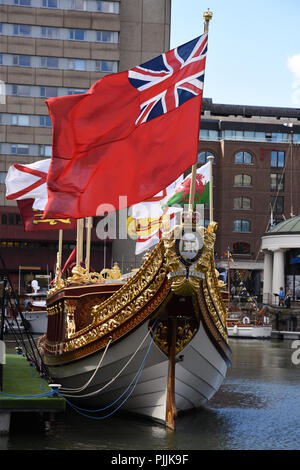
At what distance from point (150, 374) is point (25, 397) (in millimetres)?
3050

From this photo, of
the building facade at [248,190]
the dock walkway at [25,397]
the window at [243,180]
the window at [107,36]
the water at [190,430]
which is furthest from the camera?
the window at [243,180]

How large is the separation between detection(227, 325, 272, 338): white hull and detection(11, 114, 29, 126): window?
26.5 metres

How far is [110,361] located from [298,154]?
73.3 metres

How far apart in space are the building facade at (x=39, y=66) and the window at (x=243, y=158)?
80.6ft

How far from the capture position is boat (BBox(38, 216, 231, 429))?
14.7 metres

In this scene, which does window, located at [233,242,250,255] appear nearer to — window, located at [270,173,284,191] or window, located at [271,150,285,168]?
window, located at [270,173,284,191]

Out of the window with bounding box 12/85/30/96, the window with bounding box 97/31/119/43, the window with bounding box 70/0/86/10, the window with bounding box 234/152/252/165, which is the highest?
the window with bounding box 70/0/86/10

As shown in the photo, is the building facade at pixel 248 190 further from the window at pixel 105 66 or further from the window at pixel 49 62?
the window at pixel 49 62

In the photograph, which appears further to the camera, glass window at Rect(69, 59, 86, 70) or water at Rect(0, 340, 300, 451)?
glass window at Rect(69, 59, 86, 70)

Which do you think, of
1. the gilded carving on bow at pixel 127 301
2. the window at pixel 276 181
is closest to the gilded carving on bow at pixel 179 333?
the gilded carving on bow at pixel 127 301

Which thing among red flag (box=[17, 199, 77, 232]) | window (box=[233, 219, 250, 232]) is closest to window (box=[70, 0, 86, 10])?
window (box=[233, 219, 250, 232])

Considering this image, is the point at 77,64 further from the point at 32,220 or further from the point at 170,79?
the point at 170,79

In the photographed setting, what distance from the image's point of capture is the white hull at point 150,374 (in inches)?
647

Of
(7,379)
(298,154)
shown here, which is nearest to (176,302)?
(7,379)
